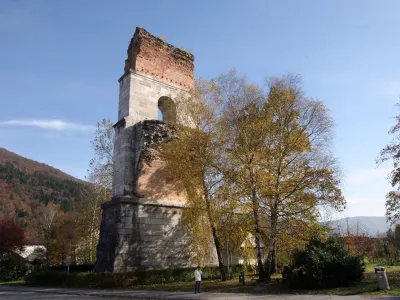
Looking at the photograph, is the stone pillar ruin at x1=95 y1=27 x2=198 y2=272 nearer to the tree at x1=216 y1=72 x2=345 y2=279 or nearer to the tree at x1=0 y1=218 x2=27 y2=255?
the tree at x1=216 y1=72 x2=345 y2=279

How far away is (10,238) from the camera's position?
2912cm

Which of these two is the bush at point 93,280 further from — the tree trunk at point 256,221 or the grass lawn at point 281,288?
the tree trunk at point 256,221

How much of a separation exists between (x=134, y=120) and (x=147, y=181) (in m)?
3.61

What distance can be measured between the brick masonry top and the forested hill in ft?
171

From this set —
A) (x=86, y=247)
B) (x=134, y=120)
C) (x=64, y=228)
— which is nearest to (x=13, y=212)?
(x=64, y=228)

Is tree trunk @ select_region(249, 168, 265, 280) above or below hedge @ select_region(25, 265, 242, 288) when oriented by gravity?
above

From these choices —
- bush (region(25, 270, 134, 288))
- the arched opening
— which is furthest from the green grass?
the arched opening

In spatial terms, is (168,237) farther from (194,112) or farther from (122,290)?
(194,112)

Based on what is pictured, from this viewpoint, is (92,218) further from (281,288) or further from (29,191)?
(29,191)

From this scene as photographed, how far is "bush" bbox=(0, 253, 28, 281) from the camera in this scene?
2648 cm

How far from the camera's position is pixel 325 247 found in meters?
12.9

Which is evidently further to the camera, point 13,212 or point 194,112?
point 13,212

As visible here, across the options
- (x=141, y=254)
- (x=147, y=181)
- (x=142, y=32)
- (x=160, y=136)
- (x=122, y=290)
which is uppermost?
(x=142, y=32)

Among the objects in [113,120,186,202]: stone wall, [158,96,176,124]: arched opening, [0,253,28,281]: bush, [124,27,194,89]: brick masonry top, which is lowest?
[0,253,28,281]: bush
